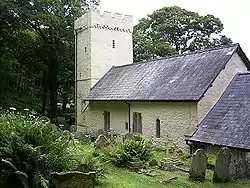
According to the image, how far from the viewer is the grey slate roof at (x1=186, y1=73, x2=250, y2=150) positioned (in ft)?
43.0

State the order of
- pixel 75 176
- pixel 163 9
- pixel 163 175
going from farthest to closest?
pixel 163 9 < pixel 163 175 < pixel 75 176

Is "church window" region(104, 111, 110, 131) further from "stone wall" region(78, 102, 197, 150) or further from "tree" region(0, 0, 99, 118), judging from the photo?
"tree" region(0, 0, 99, 118)

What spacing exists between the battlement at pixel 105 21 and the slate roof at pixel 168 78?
13.3 ft

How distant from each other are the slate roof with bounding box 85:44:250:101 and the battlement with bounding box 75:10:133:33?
407 centimetres

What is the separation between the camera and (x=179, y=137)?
1716 centimetres

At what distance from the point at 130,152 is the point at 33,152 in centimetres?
528

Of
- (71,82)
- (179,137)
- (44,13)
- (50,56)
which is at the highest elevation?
(44,13)

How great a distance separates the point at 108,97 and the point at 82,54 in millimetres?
6884

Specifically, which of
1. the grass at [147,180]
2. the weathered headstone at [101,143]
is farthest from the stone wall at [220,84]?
the weathered headstone at [101,143]

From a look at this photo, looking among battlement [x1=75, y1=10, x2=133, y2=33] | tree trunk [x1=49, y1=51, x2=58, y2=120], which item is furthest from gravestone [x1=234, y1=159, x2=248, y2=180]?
tree trunk [x1=49, y1=51, x2=58, y2=120]

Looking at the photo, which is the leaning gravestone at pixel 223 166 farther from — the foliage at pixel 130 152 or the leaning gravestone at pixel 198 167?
the foliage at pixel 130 152

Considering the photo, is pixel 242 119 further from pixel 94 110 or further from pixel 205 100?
pixel 94 110

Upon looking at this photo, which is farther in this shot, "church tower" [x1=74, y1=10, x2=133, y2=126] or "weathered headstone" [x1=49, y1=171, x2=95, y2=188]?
"church tower" [x1=74, y1=10, x2=133, y2=126]

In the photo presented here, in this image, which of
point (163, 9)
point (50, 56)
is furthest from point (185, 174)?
point (163, 9)
